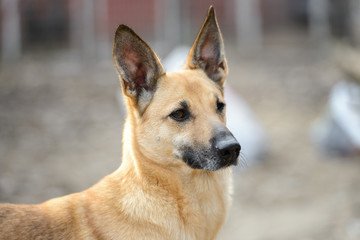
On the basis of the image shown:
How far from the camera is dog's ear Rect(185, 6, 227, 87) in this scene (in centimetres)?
347

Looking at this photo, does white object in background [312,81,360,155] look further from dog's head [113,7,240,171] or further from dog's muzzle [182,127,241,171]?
dog's muzzle [182,127,241,171]

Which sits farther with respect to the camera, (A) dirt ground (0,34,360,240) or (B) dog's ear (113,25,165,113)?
(A) dirt ground (0,34,360,240)

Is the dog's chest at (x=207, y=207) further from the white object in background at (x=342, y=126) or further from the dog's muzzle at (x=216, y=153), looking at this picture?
the white object in background at (x=342, y=126)

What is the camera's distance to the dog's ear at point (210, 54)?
136 inches

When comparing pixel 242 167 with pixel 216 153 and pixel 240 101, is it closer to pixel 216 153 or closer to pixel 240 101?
pixel 240 101

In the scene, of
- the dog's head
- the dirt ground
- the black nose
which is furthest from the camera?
the dirt ground

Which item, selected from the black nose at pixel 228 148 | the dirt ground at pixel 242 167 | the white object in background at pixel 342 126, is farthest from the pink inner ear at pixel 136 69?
the white object in background at pixel 342 126

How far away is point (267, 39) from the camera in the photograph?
1521 centimetres

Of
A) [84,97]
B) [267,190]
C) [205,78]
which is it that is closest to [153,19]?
[84,97]

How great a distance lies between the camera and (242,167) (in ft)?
22.8

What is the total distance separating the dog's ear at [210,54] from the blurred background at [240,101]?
253cm

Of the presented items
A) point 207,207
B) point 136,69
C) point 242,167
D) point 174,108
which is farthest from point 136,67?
point 242,167

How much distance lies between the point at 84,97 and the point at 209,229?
7.87m

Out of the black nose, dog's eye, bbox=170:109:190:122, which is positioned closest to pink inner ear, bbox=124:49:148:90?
dog's eye, bbox=170:109:190:122
